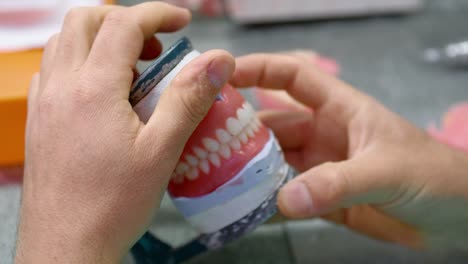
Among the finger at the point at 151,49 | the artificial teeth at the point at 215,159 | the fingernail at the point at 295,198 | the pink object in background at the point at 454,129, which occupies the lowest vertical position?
the pink object in background at the point at 454,129

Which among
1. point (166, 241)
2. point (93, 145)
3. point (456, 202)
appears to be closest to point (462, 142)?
point (456, 202)

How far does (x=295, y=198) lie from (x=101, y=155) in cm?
19

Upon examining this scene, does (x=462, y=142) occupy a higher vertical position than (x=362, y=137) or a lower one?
lower

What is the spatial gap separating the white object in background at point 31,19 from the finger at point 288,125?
0.93 ft

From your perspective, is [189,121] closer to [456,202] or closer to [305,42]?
[456,202]

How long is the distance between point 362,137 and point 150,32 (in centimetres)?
26

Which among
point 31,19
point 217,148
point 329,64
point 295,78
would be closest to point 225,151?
point 217,148

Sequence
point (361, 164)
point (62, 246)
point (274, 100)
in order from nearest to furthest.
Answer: point (62, 246), point (361, 164), point (274, 100)

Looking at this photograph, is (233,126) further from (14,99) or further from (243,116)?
(14,99)

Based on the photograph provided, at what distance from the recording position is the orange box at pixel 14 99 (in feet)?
2.01

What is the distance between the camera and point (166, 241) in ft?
2.02

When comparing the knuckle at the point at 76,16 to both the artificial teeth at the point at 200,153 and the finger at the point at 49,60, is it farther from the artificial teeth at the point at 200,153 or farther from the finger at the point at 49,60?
the artificial teeth at the point at 200,153

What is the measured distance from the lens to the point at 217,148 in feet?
1.50

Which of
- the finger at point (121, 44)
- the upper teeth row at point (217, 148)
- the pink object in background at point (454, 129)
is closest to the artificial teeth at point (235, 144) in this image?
the upper teeth row at point (217, 148)
